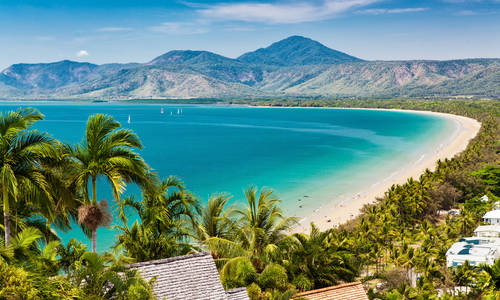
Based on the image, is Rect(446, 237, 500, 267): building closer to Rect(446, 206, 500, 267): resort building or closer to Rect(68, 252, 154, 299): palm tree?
Rect(446, 206, 500, 267): resort building

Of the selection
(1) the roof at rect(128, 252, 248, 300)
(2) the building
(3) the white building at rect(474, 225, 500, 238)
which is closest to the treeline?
(1) the roof at rect(128, 252, 248, 300)

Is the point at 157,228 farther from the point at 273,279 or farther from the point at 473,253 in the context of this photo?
the point at 473,253

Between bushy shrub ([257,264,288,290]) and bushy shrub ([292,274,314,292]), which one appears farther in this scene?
bushy shrub ([292,274,314,292])

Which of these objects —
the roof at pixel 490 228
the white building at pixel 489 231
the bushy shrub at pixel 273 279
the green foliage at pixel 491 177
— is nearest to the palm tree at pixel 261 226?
the bushy shrub at pixel 273 279

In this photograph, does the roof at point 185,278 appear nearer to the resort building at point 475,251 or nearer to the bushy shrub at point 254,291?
the bushy shrub at point 254,291

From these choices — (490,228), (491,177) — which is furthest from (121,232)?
(491,177)

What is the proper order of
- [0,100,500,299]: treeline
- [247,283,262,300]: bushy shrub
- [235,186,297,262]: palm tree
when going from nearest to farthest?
[0,100,500,299]: treeline
[247,283,262,300]: bushy shrub
[235,186,297,262]: palm tree
